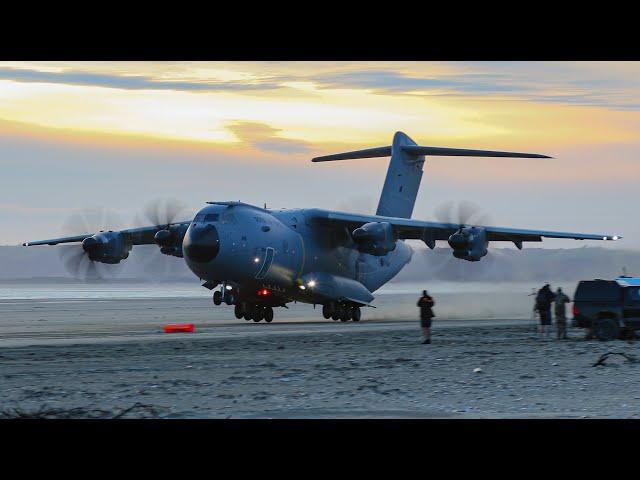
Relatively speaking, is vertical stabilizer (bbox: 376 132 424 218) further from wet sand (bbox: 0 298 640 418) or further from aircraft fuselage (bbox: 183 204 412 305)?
wet sand (bbox: 0 298 640 418)

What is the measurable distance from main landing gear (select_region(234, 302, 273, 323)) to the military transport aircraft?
41 mm

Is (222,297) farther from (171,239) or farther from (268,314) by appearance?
(171,239)

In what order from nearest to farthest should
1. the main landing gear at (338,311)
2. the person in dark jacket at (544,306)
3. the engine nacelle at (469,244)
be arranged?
the person in dark jacket at (544,306) → the engine nacelle at (469,244) → the main landing gear at (338,311)

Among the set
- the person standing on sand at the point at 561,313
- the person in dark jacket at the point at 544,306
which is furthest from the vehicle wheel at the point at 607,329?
the person in dark jacket at the point at 544,306

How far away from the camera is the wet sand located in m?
18.3

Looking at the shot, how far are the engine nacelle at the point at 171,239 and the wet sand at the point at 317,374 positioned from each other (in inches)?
372

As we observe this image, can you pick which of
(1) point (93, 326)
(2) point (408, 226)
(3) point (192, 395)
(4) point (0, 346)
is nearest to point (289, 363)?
(3) point (192, 395)

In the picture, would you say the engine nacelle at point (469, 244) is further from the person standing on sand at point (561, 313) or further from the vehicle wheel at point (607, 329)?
the vehicle wheel at point (607, 329)

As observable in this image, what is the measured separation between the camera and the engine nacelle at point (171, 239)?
148ft

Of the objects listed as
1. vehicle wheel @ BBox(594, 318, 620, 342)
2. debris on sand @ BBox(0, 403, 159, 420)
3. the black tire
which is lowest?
debris on sand @ BBox(0, 403, 159, 420)

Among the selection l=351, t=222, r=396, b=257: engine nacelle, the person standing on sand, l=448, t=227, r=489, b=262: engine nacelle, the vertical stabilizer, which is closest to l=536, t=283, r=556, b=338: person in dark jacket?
the person standing on sand
